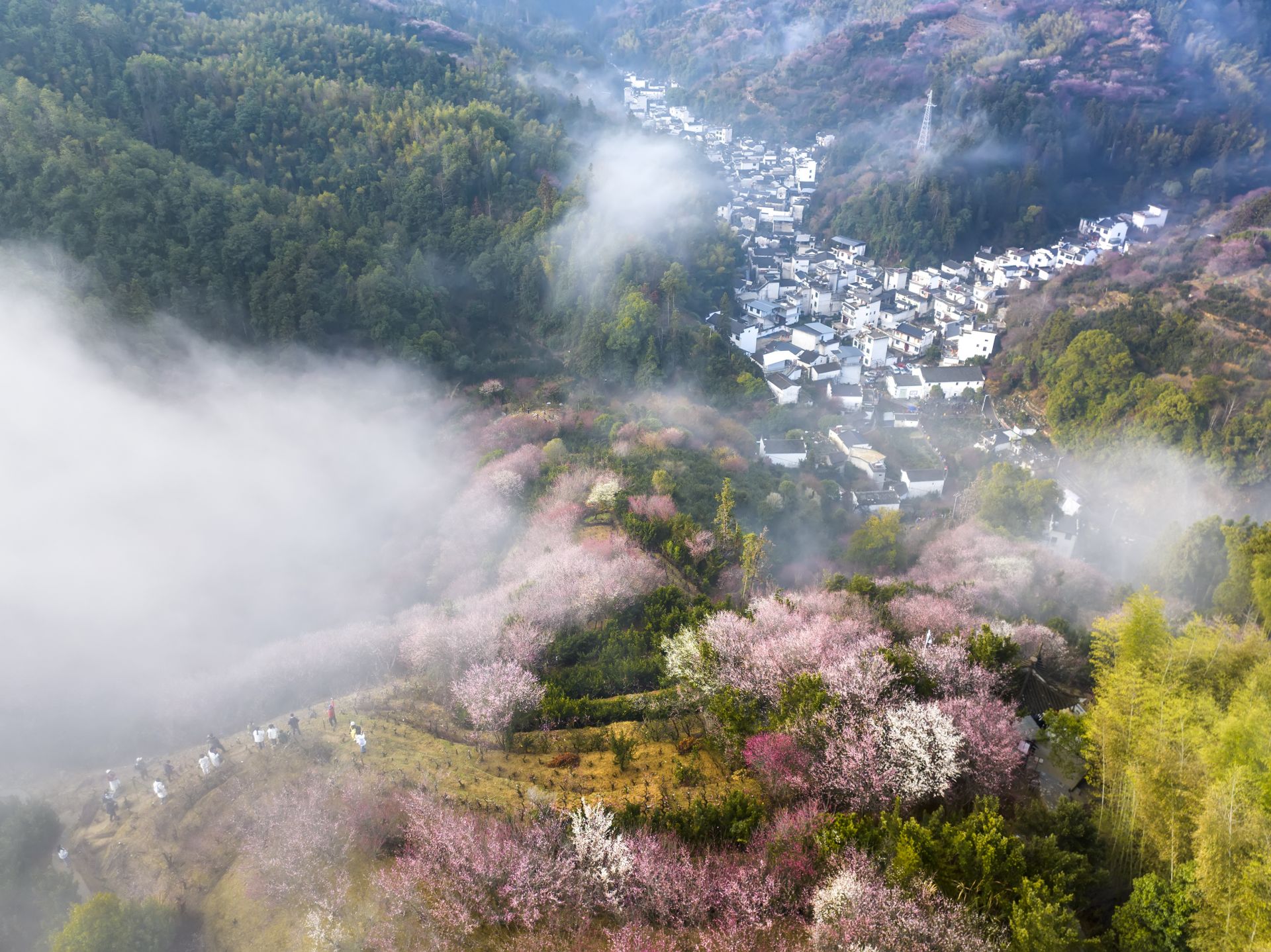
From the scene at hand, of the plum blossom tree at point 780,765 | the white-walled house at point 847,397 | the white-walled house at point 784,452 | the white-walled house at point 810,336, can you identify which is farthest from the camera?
the white-walled house at point 810,336

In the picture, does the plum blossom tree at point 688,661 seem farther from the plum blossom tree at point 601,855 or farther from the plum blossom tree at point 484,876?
the plum blossom tree at point 484,876

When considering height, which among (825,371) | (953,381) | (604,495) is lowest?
(604,495)

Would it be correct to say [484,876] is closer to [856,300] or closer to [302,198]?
[302,198]

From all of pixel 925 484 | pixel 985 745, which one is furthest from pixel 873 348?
pixel 985 745

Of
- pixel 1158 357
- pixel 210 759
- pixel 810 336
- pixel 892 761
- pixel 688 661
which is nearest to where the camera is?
pixel 892 761

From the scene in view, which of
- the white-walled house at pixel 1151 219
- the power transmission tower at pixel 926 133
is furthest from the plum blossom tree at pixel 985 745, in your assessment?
the white-walled house at pixel 1151 219

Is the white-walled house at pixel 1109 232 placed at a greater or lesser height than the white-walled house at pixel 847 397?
greater

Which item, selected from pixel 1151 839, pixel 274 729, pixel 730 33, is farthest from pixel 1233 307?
pixel 730 33
